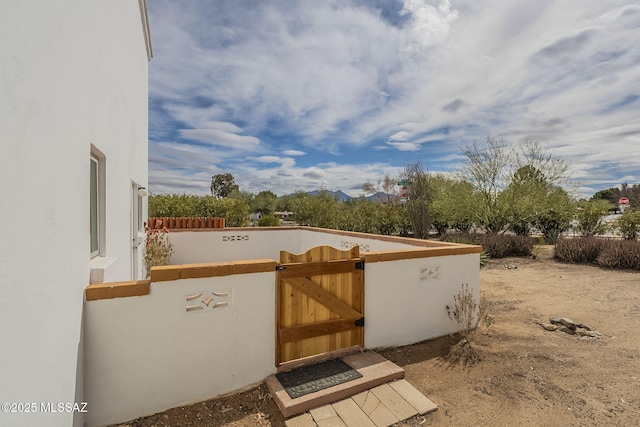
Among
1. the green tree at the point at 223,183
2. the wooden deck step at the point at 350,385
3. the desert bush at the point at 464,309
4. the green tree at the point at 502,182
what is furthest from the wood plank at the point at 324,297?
the green tree at the point at 223,183

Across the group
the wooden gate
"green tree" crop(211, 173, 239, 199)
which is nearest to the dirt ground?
the wooden gate

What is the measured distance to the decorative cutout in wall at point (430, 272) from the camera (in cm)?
432

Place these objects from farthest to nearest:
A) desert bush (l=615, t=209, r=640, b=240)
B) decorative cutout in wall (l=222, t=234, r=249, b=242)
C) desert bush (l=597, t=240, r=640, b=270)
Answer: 1. desert bush (l=615, t=209, r=640, b=240)
2. decorative cutout in wall (l=222, t=234, r=249, b=242)
3. desert bush (l=597, t=240, r=640, b=270)

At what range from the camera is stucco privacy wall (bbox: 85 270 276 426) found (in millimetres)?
2592

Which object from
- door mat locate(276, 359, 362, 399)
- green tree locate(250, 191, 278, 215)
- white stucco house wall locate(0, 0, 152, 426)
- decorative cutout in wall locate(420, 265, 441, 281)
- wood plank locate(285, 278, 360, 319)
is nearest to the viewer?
white stucco house wall locate(0, 0, 152, 426)

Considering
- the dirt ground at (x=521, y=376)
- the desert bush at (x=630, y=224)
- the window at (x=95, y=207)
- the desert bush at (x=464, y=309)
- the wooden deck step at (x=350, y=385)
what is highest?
the window at (x=95, y=207)

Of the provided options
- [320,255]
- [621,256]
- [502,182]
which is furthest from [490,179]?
[320,255]

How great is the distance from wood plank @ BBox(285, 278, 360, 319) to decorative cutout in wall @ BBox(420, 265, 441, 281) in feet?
4.19

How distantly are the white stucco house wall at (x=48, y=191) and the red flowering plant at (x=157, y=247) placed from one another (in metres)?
4.58

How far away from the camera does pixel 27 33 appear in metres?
1.45

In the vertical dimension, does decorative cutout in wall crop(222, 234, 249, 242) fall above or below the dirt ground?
above

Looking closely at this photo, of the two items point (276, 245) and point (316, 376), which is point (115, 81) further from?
point (276, 245)

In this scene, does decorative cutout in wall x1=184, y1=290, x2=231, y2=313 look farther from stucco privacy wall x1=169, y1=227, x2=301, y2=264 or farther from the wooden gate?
stucco privacy wall x1=169, y1=227, x2=301, y2=264

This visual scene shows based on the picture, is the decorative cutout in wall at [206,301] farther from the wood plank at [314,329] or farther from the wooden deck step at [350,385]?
the wooden deck step at [350,385]
